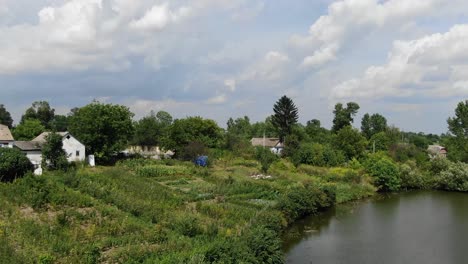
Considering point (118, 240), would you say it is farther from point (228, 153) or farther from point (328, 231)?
point (228, 153)

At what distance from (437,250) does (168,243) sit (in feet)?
45.6

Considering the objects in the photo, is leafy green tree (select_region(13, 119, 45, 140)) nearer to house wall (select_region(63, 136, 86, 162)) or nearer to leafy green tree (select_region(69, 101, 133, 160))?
leafy green tree (select_region(69, 101, 133, 160))

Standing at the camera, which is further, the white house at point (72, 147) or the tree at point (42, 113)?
the tree at point (42, 113)

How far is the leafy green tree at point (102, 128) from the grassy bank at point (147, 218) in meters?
8.37

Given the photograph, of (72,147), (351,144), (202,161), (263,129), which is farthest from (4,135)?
(263,129)

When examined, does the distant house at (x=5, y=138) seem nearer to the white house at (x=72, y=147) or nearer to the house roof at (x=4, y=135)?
the house roof at (x=4, y=135)

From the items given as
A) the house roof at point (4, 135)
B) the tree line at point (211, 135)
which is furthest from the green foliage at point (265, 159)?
the house roof at point (4, 135)

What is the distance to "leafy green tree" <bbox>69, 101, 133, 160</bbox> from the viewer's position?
39406 millimetres

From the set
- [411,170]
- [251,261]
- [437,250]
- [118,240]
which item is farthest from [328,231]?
[411,170]

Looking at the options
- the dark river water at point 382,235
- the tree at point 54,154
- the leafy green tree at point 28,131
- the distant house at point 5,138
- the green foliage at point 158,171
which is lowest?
the dark river water at point 382,235

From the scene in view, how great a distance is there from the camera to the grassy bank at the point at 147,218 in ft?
45.1

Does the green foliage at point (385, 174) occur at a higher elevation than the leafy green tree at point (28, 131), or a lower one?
lower

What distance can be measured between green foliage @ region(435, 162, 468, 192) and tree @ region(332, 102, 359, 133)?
2517 cm

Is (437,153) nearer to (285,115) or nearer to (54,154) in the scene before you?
(285,115)
